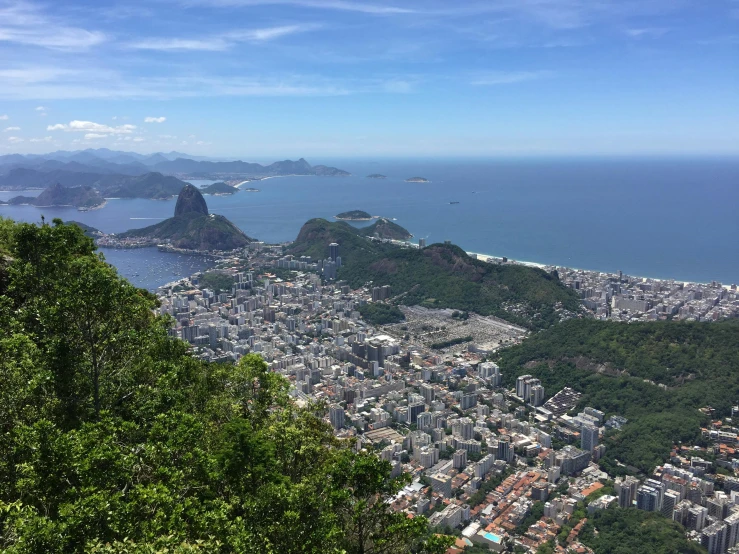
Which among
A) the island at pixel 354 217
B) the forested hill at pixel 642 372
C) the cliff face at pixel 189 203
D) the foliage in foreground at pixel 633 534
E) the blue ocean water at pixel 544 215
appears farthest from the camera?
the island at pixel 354 217

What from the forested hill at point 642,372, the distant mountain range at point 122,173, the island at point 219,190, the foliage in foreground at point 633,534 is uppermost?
the distant mountain range at point 122,173

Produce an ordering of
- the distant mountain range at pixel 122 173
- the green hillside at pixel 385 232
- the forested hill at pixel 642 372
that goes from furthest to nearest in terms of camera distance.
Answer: the distant mountain range at pixel 122 173
the green hillside at pixel 385 232
the forested hill at pixel 642 372

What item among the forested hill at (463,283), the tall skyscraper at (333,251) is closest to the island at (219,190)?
the tall skyscraper at (333,251)

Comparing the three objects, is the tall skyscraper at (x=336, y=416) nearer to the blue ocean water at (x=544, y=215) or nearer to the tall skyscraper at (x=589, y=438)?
the tall skyscraper at (x=589, y=438)

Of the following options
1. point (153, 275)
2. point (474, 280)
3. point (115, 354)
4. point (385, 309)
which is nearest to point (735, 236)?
point (474, 280)

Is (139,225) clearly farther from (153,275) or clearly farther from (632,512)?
(632,512)

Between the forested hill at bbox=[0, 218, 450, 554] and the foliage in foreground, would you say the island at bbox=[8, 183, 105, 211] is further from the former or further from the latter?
the forested hill at bbox=[0, 218, 450, 554]

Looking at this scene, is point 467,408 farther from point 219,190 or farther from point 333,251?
point 219,190
